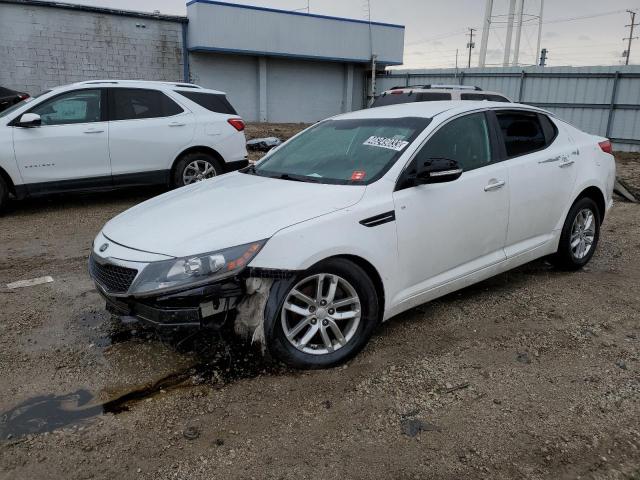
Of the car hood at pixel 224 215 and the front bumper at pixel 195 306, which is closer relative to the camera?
the front bumper at pixel 195 306

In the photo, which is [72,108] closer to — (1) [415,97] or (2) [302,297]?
(2) [302,297]

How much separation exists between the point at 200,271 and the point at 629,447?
2.37 m

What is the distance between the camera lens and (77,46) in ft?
67.4

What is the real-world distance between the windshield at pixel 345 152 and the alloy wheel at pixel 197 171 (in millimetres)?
4001

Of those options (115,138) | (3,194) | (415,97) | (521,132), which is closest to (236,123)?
(115,138)

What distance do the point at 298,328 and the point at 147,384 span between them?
962mm

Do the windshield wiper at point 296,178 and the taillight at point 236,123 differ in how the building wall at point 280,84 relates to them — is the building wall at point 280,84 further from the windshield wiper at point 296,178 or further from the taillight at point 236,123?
the windshield wiper at point 296,178

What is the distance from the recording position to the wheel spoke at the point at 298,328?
3207 mm

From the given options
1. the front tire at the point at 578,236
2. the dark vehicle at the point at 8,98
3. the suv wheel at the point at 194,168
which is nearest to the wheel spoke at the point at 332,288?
the front tire at the point at 578,236

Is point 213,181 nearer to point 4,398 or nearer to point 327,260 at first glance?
point 327,260

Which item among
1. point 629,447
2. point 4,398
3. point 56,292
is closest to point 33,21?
point 56,292

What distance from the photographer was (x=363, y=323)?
3.43 meters

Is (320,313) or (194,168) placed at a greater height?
(194,168)

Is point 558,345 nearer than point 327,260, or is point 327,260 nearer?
point 327,260
